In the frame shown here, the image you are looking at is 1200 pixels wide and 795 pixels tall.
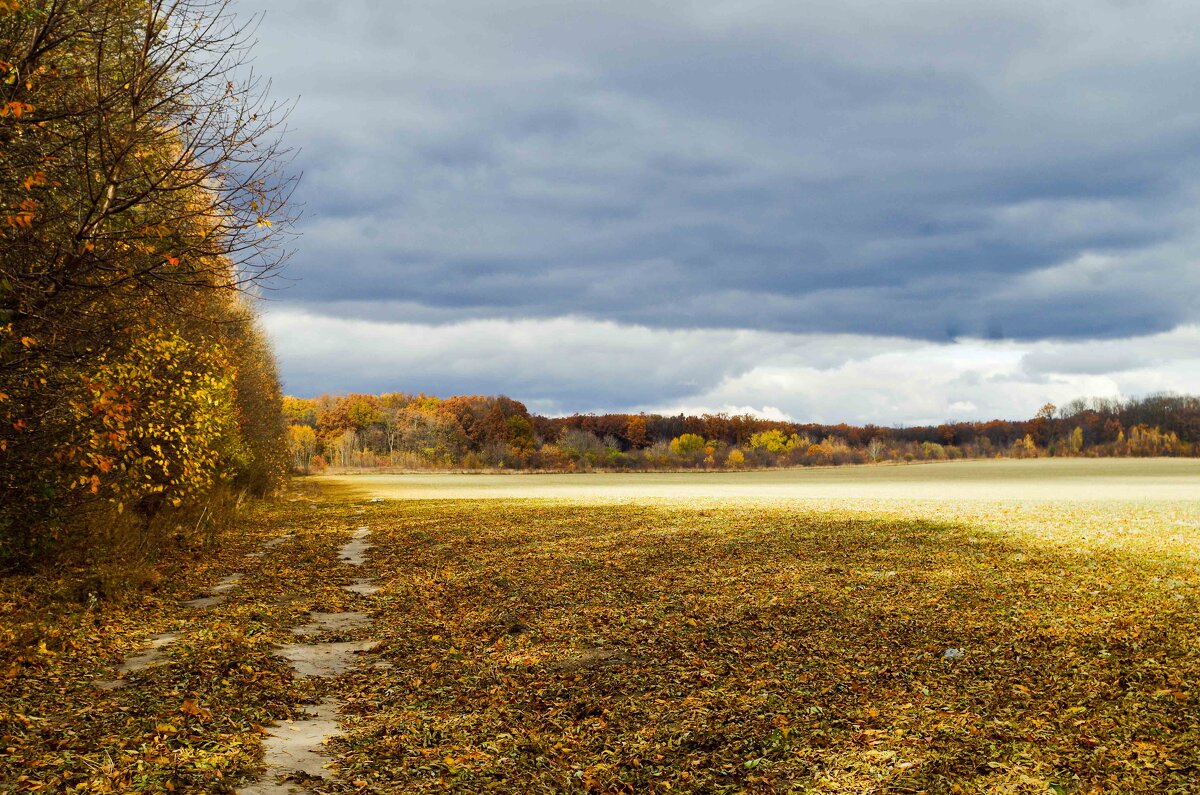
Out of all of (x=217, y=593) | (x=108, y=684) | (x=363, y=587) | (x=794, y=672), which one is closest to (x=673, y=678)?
(x=794, y=672)

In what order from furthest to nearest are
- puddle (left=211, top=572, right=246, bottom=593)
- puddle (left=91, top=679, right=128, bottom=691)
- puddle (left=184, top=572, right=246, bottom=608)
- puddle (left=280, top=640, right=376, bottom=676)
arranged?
puddle (left=211, top=572, right=246, bottom=593) → puddle (left=184, top=572, right=246, bottom=608) → puddle (left=280, top=640, right=376, bottom=676) → puddle (left=91, top=679, right=128, bottom=691)

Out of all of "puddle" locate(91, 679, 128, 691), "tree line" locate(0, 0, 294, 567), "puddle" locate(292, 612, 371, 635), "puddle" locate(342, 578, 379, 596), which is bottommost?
"puddle" locate(342, 578, 379, 596)

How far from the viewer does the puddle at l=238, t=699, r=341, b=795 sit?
5.05 meters

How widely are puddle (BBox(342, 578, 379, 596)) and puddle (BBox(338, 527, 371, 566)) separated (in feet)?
6.74

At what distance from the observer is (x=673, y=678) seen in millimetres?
7199

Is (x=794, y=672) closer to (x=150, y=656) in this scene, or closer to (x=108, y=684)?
(x=108, y=684)

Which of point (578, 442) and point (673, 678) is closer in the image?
point (673, 678)

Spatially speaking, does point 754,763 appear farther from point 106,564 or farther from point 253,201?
point 106,564

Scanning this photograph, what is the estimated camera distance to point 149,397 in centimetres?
1274

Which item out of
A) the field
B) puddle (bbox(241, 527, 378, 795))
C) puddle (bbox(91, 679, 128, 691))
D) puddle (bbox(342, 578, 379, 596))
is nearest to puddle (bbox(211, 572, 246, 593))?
the field

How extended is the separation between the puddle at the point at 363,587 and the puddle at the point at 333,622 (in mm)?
1468

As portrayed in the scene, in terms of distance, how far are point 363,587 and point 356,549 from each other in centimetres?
507

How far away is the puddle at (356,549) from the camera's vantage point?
15.7 metres

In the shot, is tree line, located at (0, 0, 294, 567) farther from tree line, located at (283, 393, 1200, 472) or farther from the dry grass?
tree line, located at (283, 393, 1200, 472)
